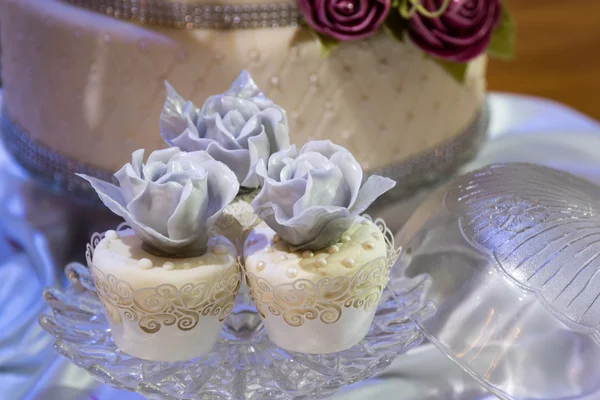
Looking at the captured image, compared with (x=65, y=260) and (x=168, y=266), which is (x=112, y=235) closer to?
(x=168, y=266)

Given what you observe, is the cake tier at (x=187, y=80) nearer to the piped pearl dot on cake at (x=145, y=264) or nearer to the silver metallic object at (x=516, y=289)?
the silver metallic object at (x=516, y=289)

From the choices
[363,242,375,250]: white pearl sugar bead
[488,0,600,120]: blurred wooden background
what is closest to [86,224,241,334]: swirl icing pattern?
[363,242,375,250]: white pearl sugar bead

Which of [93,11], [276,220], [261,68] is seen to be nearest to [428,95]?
[261,68]

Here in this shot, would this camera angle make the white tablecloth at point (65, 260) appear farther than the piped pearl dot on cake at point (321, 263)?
Yes

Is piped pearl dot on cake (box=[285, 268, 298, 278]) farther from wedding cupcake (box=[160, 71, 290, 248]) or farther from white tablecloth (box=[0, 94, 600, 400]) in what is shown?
white tablecloth (box=[0, 94, 600, 400])

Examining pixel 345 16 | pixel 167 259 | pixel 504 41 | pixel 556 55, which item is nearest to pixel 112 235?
pixel 167 259

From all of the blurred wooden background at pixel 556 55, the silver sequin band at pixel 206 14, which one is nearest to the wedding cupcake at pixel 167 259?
the silver sequin band at pixel 206 14

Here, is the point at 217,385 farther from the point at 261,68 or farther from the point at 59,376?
the point at 261,68
